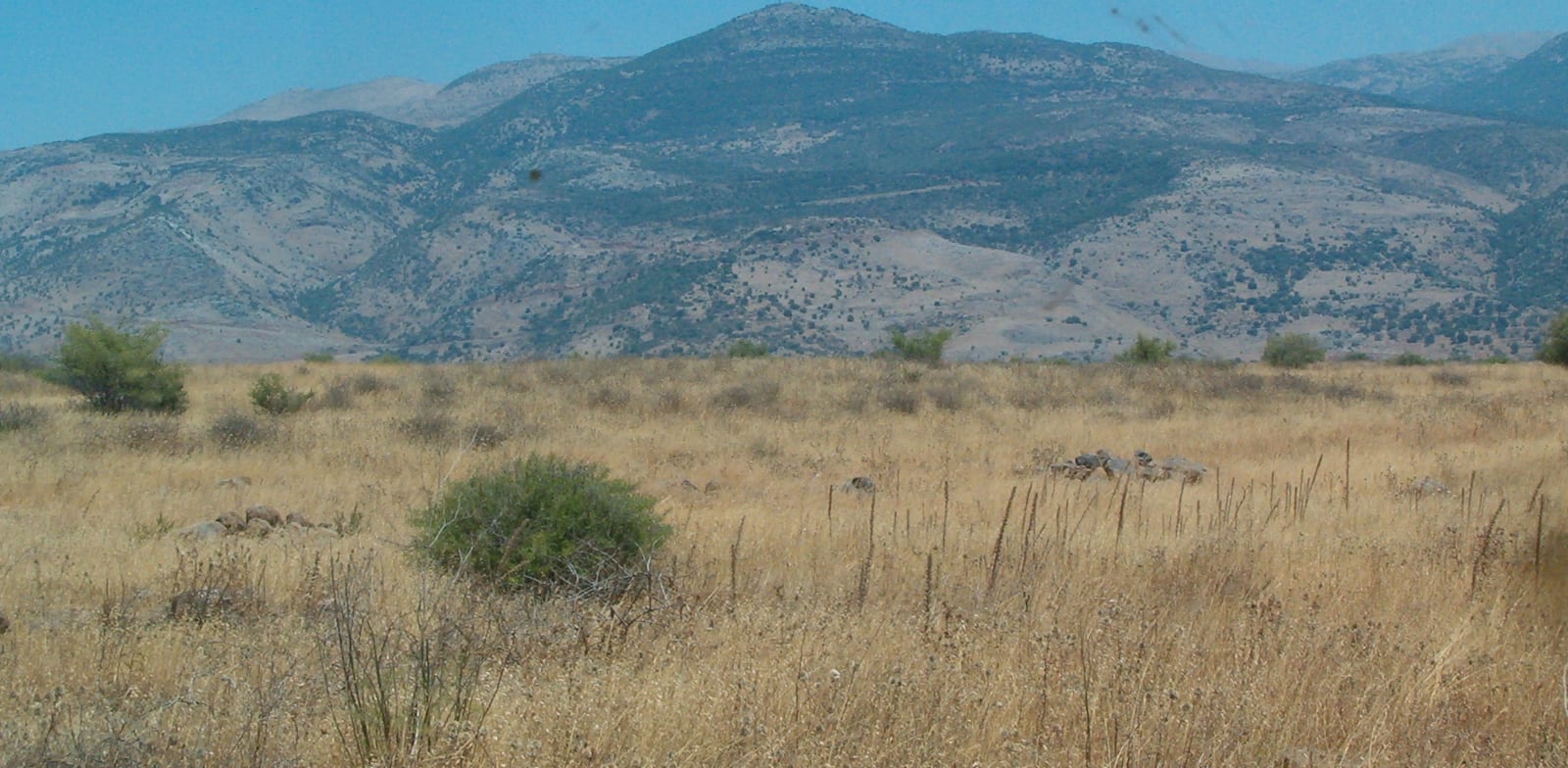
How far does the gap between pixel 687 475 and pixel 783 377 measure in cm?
1402

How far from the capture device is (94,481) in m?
11.3

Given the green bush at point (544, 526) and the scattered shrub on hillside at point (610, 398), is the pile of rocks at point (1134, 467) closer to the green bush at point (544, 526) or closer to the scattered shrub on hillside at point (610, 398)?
the green bush at point (544, 526)

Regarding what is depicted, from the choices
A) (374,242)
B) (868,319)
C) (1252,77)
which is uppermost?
(1252,77)

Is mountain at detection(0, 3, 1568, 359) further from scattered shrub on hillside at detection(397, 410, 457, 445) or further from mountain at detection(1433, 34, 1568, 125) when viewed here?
scattered shrub on hillside at detection(397, 410, 457, 445)

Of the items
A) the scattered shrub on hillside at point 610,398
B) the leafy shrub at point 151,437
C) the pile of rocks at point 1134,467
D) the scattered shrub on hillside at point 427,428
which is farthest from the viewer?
the scattered shrub on hillside at point 610,398

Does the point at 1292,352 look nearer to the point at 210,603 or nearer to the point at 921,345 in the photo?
the point at 921,345

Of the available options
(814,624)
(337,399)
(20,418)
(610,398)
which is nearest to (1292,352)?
(610,398)

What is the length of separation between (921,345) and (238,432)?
1055 inches

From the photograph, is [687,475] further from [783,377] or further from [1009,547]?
[783,377]

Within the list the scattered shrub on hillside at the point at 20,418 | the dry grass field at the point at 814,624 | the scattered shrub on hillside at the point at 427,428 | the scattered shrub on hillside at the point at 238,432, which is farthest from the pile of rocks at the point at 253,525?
the scattered shrub on hillside at the point at 20,418

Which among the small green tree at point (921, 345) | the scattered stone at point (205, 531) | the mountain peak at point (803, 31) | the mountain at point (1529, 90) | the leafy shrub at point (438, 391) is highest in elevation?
the mountain peak at point (803, 31)

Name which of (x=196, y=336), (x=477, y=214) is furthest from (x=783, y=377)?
(x=477, y=214)

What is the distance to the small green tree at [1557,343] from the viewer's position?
3750 centimetres

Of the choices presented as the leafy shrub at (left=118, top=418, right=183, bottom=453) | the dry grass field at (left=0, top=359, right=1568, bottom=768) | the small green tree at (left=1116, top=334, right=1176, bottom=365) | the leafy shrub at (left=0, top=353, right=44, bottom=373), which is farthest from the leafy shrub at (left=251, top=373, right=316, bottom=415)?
the small green tree at (left=1116, top=334, right=1176, bottom=365)
